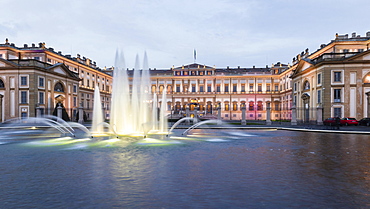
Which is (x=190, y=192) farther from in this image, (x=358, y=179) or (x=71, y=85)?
(x=71, y=85)

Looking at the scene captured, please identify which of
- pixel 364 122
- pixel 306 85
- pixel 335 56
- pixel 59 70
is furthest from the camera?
pixel 59 70

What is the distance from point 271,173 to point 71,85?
51781 millimetres

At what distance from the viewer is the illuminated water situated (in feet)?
19.9

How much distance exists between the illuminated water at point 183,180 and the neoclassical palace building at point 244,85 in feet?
65.6

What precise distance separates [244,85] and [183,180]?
249 feet

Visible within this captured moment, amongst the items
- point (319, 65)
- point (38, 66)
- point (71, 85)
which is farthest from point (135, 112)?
point (71, 85)

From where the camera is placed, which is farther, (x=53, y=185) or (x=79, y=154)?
(x=79, y=154)

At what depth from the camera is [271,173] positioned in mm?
8727

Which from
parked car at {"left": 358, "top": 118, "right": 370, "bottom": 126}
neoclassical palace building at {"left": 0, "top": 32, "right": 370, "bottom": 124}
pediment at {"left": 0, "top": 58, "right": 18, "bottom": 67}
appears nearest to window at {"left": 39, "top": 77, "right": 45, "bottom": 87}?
neoclassical palace building at {"left": 0, "top": 32, "right": 370, "bottom": 124}

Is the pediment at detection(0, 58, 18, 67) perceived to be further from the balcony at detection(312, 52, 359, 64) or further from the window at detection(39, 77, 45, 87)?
the balcony at detection(312, 52, 359, 64)

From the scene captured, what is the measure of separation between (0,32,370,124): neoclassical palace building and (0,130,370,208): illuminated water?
65.6 feet

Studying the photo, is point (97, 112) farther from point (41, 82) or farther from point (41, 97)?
point (41, 82)

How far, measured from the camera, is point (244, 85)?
8112cm

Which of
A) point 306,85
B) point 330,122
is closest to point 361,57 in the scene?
point 306,85
